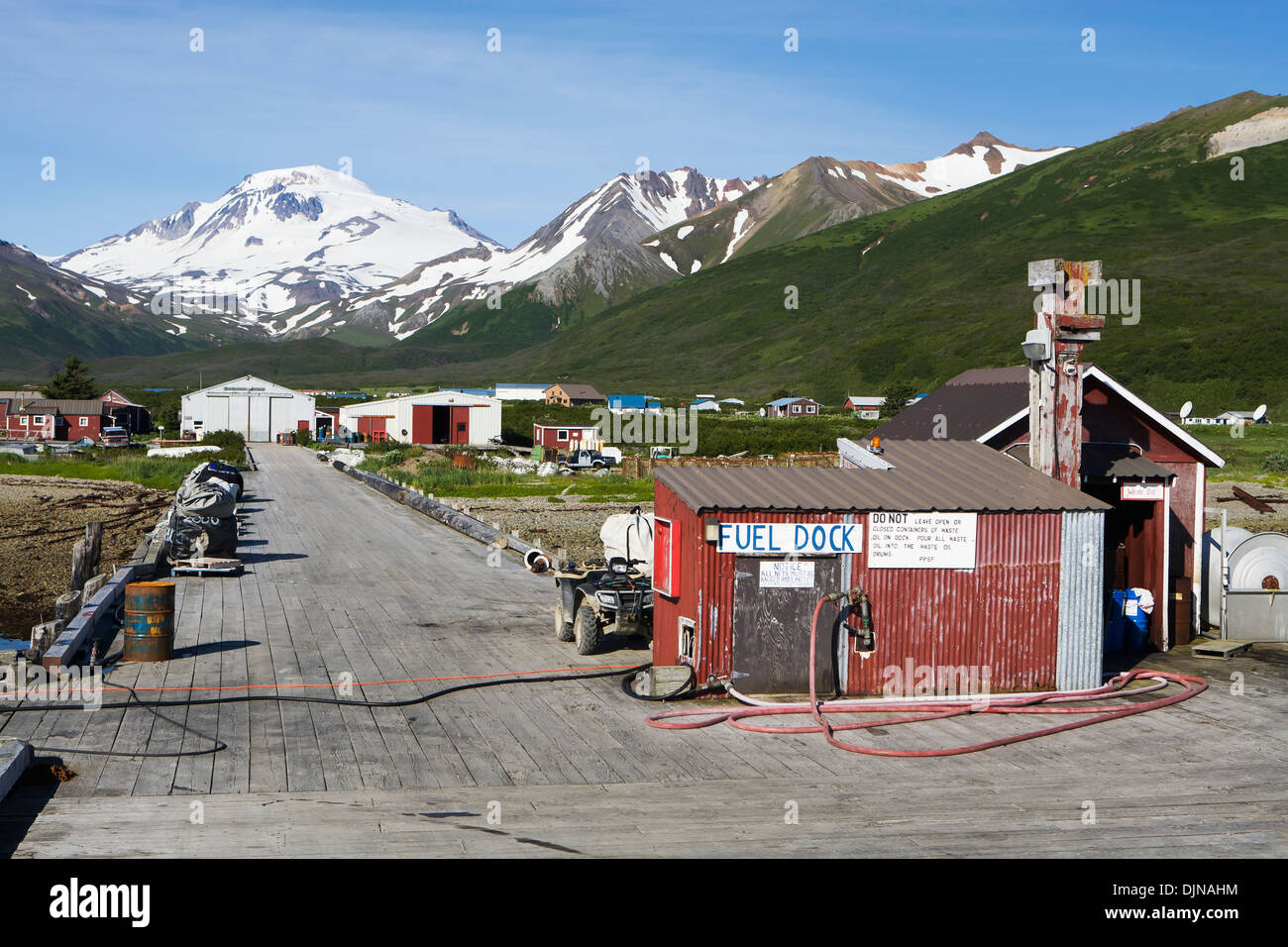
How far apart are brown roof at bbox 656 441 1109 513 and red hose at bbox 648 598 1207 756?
151cm

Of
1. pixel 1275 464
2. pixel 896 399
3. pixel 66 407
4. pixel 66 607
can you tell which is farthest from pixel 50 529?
pixel 896 399

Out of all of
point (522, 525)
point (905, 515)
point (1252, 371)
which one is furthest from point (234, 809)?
point (1252, 371)

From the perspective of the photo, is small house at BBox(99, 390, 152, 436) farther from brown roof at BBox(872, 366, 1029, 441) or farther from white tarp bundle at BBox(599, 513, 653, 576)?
white tarp bundle at BBox(599, 513, 653, 576)

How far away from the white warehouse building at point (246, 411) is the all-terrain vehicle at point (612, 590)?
94.4m

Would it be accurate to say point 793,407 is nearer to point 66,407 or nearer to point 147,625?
point 66,407

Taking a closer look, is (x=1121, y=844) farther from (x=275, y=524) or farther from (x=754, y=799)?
(x=275, y=524)

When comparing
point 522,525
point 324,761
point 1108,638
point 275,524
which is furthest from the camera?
point 522,525

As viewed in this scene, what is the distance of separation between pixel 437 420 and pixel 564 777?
88780mm

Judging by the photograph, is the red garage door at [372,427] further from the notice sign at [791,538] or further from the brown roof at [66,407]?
the notice sign at [791,538]

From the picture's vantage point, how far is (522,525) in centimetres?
4159

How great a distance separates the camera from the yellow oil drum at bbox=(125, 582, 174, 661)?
16156 millimetres

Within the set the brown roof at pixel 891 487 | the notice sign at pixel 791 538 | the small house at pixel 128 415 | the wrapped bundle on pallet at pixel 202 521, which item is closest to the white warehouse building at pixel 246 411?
the small house at pixel 128 415

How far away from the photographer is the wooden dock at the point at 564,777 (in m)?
9.55

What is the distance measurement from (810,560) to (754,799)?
4.24 metres
